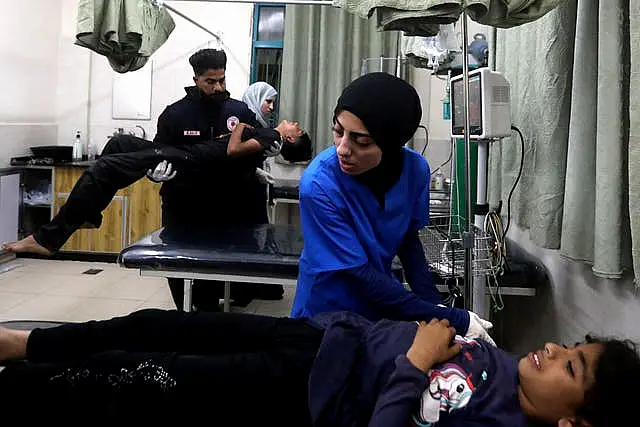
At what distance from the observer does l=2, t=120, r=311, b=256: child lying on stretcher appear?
8.34ft

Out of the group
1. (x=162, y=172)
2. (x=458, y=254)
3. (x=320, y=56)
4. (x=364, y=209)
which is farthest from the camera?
(x=320, y=56)

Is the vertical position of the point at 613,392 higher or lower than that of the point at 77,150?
lower

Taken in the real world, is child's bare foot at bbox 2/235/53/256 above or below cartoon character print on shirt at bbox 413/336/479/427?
above

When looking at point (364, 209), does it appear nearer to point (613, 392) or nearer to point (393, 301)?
point (393, 301)

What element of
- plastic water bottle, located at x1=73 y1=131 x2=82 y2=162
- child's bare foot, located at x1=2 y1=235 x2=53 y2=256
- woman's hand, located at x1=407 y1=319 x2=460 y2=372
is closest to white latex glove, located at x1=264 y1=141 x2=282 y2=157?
child's bare foot, located at x1=2 y1=235 x2=53 y2=256

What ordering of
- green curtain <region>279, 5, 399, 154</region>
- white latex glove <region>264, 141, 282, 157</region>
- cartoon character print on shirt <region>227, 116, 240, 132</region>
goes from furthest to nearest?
green curtain <region>279, 5, 399, 154</region> → cartoon character print on shirt <region>227, 116, 240, 132</region> → white latex glove <region>264, 141, 282, 157</region>

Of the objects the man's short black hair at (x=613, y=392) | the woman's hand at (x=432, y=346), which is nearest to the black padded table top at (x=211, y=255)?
the woman's hand at (x=432, y=346)

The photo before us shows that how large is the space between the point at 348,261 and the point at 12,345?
2.90 feet

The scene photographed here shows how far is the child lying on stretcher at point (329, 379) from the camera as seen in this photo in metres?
1.26

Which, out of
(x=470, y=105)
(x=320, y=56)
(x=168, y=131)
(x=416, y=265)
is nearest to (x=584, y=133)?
(x=470, y=105)

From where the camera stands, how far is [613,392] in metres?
1.20

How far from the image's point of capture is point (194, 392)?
136 cm

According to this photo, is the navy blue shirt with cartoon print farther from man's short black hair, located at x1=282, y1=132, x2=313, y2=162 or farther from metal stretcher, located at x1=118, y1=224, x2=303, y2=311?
man's short black hair, located at x1=282, y1=132, x2=313, y2=162

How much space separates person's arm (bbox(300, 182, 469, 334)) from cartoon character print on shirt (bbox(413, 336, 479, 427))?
21cm
